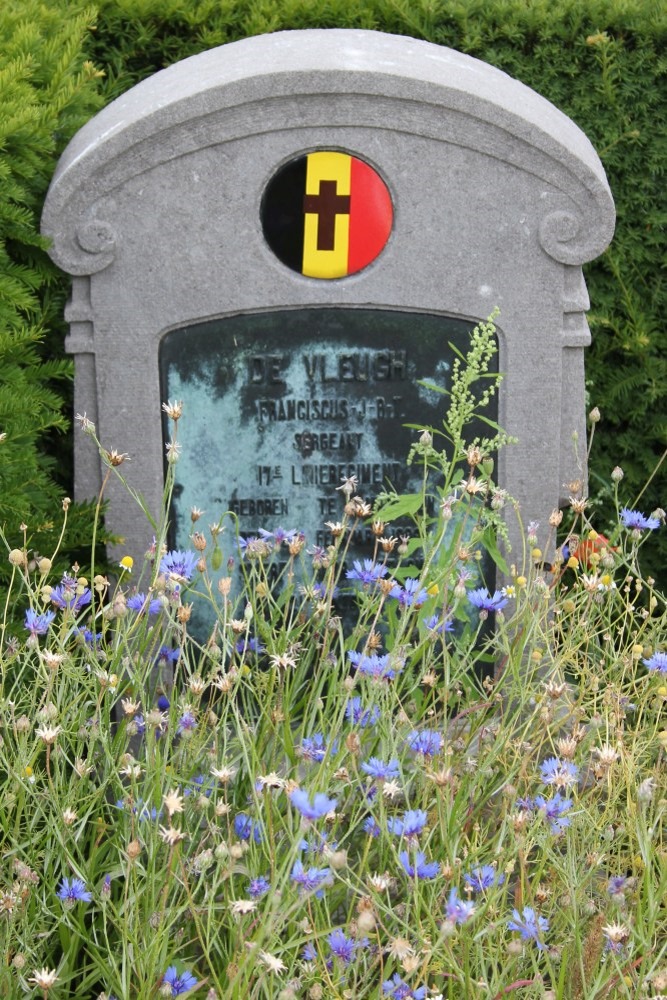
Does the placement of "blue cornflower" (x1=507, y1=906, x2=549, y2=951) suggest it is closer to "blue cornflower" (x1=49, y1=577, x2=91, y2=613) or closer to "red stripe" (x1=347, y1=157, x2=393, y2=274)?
"blue cornflower" (x1=49, y1=577, x2=91, y2=613)

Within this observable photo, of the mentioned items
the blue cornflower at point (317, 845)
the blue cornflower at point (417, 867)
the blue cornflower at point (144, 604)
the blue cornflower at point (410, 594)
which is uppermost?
the blue cornflower at point (410, 594)

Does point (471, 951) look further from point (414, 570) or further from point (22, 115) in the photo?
point (22, 115)

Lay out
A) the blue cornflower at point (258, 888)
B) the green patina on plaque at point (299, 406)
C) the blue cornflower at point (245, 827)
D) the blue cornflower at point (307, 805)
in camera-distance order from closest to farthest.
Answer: the blue cornflower at point (307, 805), the blue cornflower at point (258, 888), the blue cornflower at point (245, 827), the green patina on plaque at point (299, 406)

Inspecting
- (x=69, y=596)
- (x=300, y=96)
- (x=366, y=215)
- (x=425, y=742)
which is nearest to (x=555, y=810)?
(x=425, y=742)

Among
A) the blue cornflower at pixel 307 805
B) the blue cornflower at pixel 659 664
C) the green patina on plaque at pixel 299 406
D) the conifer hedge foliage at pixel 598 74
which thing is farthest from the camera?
the conifer hedge foliage at pixel 598 74

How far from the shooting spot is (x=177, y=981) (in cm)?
190

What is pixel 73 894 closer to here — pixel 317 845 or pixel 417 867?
pixel 317 845

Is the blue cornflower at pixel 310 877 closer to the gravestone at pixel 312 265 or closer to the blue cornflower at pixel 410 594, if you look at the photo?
the blue cornflower at pixel 410 594

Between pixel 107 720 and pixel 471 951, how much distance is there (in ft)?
2.39

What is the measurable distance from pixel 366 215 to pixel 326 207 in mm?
103

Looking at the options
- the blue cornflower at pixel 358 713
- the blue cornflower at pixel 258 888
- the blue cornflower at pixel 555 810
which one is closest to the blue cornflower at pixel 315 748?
the blue cornflower at pixel 358 713

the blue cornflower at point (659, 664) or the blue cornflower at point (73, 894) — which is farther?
the blue cornflower at point (659, 664)

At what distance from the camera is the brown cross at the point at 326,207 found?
131 inches

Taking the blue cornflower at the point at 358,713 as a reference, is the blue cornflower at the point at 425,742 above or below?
below
